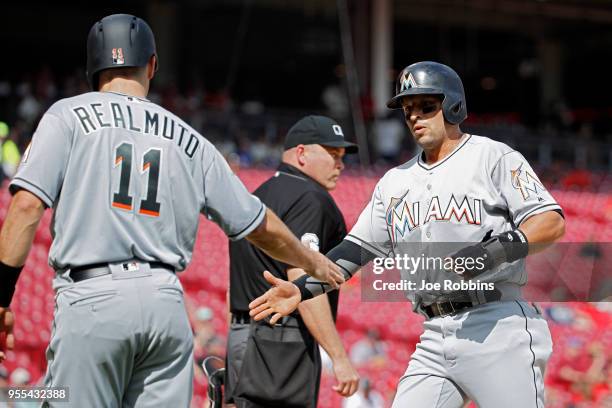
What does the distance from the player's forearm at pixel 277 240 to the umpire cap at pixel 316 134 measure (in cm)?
154

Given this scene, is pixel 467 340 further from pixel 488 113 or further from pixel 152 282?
pixel 488 113

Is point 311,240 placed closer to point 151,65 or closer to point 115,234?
point 151,65

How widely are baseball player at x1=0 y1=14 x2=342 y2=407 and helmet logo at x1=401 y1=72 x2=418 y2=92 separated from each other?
1.13 meters

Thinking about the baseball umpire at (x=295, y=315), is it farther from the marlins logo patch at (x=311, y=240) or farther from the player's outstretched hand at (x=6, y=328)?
the player's outstretched hand at (x=6, y=328)

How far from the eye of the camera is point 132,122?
3.43m

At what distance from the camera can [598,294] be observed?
11.7 meters

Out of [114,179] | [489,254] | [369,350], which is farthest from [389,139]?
[114,179]

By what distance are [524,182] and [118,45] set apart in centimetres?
171

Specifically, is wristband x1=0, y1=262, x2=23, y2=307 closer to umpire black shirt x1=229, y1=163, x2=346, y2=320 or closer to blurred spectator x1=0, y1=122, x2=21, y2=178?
umpire black shirt x1=229, y1=163, x2=346, y2=320

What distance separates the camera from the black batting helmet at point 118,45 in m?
3.56

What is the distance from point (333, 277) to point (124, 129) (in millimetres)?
1111

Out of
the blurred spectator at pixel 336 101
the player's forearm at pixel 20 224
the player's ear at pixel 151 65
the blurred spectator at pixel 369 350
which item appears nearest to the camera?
the player's forearm at pixel 20 224

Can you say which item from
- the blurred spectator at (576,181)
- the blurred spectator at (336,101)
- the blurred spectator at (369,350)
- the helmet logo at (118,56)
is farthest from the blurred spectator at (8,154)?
the blurred spectator at (336,101)

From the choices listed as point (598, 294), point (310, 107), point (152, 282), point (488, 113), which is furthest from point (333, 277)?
point (488, 113)
